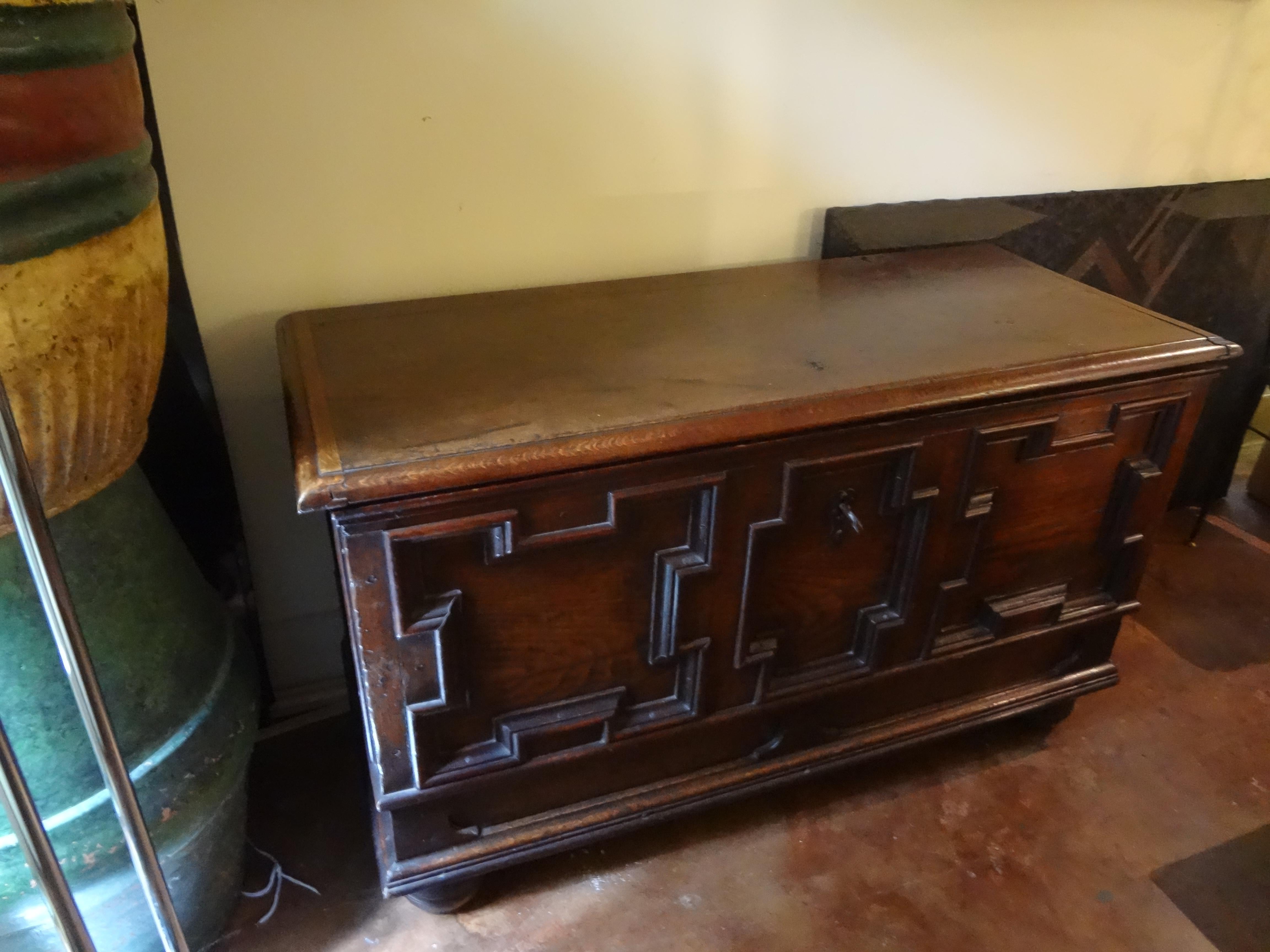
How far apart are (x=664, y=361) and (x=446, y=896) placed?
775mm

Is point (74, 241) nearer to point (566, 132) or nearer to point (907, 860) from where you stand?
point (566, 132)

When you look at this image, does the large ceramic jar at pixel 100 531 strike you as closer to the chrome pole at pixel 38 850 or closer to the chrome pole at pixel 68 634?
the chrome pole at pixel 68 634

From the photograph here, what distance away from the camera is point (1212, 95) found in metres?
1.69

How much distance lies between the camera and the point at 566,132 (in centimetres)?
130

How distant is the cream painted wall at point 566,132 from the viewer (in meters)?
1.17

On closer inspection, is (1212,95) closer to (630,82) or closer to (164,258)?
(630,82)

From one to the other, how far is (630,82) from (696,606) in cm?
75

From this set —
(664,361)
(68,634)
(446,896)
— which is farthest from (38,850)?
(664,361)

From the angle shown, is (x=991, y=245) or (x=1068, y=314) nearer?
(x=1068, y=314)

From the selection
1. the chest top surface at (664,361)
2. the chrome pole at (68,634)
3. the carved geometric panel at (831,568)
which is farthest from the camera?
the carved geometric panel at (831,568)

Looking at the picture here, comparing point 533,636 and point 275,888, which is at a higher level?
point 533,636

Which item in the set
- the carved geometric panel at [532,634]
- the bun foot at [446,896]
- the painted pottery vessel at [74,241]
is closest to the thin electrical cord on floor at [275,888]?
the bun foot at [446,896]

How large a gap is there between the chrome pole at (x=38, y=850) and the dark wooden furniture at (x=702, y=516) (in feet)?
1.02

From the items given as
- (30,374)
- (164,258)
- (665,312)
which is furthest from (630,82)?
(30,374)
